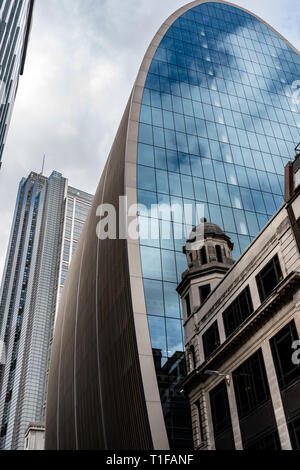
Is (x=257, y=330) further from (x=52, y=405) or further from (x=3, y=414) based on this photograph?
(x=3, y=414)

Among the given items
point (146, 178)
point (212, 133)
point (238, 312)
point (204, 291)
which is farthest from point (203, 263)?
point (212, 133)

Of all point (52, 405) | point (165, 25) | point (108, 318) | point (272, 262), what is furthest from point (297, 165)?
point (52, 405)

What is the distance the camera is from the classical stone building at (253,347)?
72.4 ft

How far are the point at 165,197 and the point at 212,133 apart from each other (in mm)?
13354

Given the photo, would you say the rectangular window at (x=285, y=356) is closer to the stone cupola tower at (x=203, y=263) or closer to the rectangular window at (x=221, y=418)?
the rectangular window at (x=221, y=418)

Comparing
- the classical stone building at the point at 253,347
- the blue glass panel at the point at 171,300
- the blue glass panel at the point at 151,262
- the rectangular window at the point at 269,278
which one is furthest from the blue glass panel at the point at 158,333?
the rectangular window at the point at 269,278

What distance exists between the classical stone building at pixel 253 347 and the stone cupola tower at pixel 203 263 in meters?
0.46

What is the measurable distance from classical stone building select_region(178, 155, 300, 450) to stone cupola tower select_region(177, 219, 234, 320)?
1.50 ft

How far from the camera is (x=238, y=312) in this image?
2736cm

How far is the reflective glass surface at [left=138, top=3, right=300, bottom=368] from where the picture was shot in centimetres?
3619

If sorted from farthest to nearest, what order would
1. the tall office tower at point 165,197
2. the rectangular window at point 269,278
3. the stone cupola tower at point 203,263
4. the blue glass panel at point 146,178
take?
the blue glass panel at point 146,178, the stone cupola tower at point 203,263, the tall office tower at point 165,197, the rectangular window at point 269,278

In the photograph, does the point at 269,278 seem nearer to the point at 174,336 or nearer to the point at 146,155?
the point at 174,336

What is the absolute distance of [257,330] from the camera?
24766 millimetres

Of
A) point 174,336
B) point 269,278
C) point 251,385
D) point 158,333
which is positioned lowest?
point 251,385
